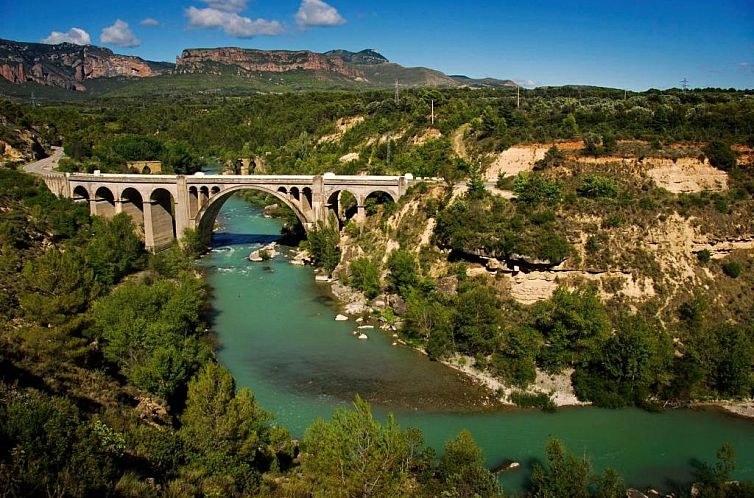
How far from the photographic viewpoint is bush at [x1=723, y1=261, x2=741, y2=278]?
88.2 ft

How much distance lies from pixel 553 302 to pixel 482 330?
12.4 feet

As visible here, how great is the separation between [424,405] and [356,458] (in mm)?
8219

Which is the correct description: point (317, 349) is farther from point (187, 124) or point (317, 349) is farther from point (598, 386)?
point (187, 124)

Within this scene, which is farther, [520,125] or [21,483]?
[520,125]

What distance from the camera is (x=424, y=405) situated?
2131 cm

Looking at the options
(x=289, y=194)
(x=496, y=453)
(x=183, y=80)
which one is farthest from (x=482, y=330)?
(x=183, y=80)

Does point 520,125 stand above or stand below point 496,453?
above

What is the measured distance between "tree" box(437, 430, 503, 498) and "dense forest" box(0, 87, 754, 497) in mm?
57

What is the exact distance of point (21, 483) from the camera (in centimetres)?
866

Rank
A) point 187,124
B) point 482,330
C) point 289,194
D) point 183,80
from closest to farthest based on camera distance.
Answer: point 482,330
point 289,194
point 187,124
point 183,80

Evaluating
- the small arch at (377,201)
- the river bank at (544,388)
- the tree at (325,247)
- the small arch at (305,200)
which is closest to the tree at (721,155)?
the river bank at (544,388)

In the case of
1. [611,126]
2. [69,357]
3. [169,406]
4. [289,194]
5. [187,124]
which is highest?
[187,124]

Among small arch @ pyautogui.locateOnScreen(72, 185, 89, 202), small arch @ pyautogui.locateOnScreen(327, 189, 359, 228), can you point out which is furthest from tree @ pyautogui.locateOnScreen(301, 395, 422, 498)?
small arch @ pyautogui.locateOnScreen(72, 185, 89, 202)

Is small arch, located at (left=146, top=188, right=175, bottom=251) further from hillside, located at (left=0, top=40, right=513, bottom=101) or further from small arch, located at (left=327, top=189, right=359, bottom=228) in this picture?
hillside, located at (left=0, top=40, right=513, bottom=101)
